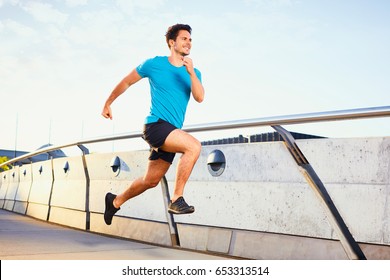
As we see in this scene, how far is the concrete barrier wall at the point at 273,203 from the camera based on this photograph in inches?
171

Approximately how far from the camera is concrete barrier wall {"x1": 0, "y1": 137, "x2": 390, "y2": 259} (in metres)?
4.33

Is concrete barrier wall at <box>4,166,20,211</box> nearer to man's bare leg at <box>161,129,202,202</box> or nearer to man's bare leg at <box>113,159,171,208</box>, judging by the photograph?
man's bare leg at <box>113,159,171,208</box>

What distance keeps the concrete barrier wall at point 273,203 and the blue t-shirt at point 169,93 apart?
84 cm

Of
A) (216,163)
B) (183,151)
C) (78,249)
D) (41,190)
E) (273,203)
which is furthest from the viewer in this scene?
(41,190)

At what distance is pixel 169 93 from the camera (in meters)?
5.00

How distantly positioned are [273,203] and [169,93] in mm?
1379

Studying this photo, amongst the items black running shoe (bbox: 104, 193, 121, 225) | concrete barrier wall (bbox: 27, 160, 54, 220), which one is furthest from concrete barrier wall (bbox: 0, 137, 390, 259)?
concrete barrier wall (bbox: 27, 160, 54, 220)

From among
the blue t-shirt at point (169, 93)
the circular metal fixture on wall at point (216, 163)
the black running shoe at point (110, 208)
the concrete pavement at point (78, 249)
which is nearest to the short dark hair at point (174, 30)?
the blue t-shirt at point (169, 93)

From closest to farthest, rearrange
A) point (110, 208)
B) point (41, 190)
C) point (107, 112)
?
1. point (107, 112)
2. point (110, 208)
3. point (41, 190)

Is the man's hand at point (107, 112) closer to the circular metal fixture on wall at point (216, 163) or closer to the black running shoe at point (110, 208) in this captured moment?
the circular metal fixture on wall at point (216, 163)

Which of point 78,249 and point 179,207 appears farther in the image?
point 78,249

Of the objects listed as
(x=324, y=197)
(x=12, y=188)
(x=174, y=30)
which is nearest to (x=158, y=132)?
(x=174, y=30)

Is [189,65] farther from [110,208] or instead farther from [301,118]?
[110,208]

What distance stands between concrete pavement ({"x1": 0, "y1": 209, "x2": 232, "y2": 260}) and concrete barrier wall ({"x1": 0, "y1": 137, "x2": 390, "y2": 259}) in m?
0.32
